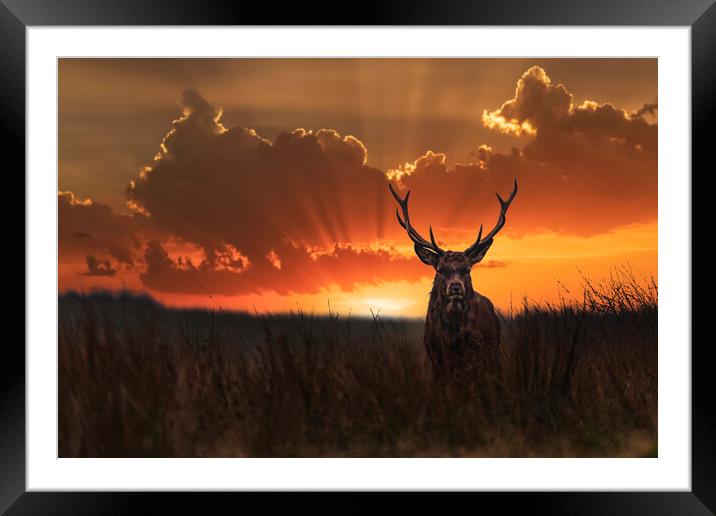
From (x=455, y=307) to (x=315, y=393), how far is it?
1388 millimetres

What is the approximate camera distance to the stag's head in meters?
5.21

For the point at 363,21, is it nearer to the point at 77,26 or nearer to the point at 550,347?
the point at 77,26

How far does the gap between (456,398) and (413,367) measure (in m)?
0.38

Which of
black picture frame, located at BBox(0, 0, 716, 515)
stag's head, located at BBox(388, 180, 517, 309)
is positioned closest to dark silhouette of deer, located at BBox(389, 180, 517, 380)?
stag's head, located at BBox(388, 180, 517, 309)

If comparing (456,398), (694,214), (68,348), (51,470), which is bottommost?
(51,470)

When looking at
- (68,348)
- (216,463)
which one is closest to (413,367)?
(216,463)

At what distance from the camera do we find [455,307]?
527 cm

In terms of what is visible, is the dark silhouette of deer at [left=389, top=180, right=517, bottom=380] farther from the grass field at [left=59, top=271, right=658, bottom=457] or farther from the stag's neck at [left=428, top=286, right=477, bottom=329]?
the grass field at [left=59, top=271, right=658, bottom=457]

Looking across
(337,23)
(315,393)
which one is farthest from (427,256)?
(337,23)

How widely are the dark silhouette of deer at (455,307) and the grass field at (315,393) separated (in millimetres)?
523

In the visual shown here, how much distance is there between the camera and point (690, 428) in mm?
3879

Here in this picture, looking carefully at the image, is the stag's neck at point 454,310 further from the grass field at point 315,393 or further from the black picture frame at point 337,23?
the black picture frame at point 337,23

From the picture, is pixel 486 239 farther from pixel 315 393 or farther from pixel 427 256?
pixel 315 393

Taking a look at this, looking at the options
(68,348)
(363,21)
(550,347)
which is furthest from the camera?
(550,347)
